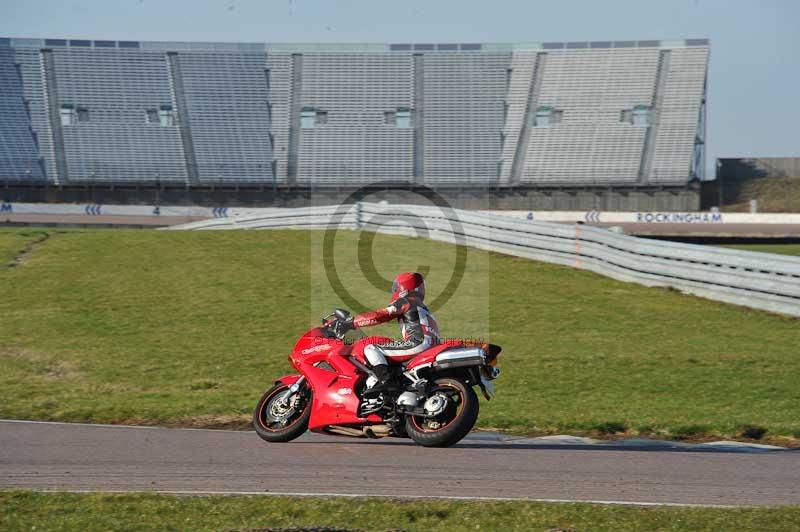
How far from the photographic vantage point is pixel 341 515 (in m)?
5.95

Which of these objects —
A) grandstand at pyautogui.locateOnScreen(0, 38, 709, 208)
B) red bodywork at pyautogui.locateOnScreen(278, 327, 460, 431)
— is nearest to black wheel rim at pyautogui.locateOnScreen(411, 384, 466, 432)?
red bodywork at pyautogui.locateOnScreen(278, 327, 460, 431)

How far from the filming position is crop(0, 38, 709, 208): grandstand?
175ft

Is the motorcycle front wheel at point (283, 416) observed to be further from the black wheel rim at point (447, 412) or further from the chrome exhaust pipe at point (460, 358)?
the chrome exhaust pipe at point (460, 358)

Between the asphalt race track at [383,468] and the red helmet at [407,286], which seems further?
the red helmet at [407,286]

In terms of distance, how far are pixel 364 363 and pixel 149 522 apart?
324cm

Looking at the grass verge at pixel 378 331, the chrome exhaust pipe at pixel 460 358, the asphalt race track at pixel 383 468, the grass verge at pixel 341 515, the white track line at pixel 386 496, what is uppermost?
the chrome exhaust pipe at pixel 460 358

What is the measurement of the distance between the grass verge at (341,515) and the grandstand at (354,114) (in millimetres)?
46718

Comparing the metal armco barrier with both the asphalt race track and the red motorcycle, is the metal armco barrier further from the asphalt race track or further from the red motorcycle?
the red motorcycle

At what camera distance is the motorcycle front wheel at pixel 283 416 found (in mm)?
8633

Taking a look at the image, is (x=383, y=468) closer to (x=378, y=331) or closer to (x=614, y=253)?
(x=378, y=331)

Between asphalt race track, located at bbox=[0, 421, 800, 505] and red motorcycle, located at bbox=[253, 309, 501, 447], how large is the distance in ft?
0.59

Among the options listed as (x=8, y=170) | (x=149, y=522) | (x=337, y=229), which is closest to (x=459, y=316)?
(x=149, y=522)

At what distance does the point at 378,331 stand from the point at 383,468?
7683mm

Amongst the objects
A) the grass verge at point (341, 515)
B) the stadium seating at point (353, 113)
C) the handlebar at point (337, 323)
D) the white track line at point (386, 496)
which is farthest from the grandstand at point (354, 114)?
the grass verge at point (341, 515)
